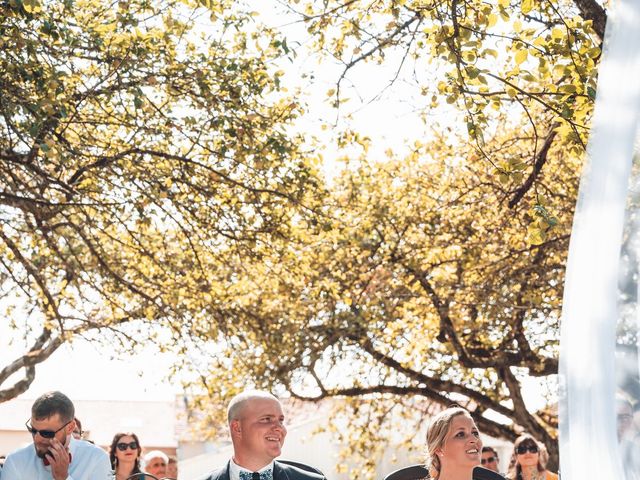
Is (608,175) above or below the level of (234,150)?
below

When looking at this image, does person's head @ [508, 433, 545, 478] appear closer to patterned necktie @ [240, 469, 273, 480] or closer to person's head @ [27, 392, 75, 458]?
patterned necktie @ [240, 469, 273, 480]

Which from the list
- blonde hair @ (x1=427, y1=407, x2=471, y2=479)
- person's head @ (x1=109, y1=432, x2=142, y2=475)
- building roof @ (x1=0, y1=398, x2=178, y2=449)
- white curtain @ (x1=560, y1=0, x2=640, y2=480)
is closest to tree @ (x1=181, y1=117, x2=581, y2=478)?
person's head @ (x1=109, y1=432, x2=142, y2=475)

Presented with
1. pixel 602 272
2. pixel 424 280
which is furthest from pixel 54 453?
pixel 424 280

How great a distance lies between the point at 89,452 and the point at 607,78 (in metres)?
4.98

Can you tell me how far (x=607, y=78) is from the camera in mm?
1515

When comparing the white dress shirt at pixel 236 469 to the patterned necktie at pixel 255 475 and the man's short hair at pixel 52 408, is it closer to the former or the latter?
the patterned necktie at pixel 255 475

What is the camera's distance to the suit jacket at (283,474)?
207 inches

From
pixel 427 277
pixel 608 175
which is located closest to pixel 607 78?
pixel 608 175

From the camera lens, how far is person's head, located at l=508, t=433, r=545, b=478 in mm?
8734

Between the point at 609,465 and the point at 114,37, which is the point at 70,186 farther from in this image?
the point at 609,465

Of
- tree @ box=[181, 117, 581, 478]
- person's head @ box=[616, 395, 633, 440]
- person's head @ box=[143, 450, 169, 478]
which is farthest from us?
tree @ box=[181, 117, 581, 478]

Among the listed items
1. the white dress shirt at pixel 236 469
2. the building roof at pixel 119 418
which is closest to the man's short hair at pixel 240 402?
the white dress shirt at pixel 236 469

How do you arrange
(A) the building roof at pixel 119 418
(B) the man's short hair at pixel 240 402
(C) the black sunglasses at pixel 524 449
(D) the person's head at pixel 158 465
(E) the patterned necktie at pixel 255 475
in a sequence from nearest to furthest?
(E) the patterned necktie at pixel 255 475 → (B) the man's short hair at pixel 240 402 → (D) the person's head at pixel 158 465 → (C) the black sunglasses at pixel 524 449 → (A) the building roof at pixel 119 418

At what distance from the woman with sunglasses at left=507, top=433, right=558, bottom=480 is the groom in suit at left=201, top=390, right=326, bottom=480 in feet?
12.6
